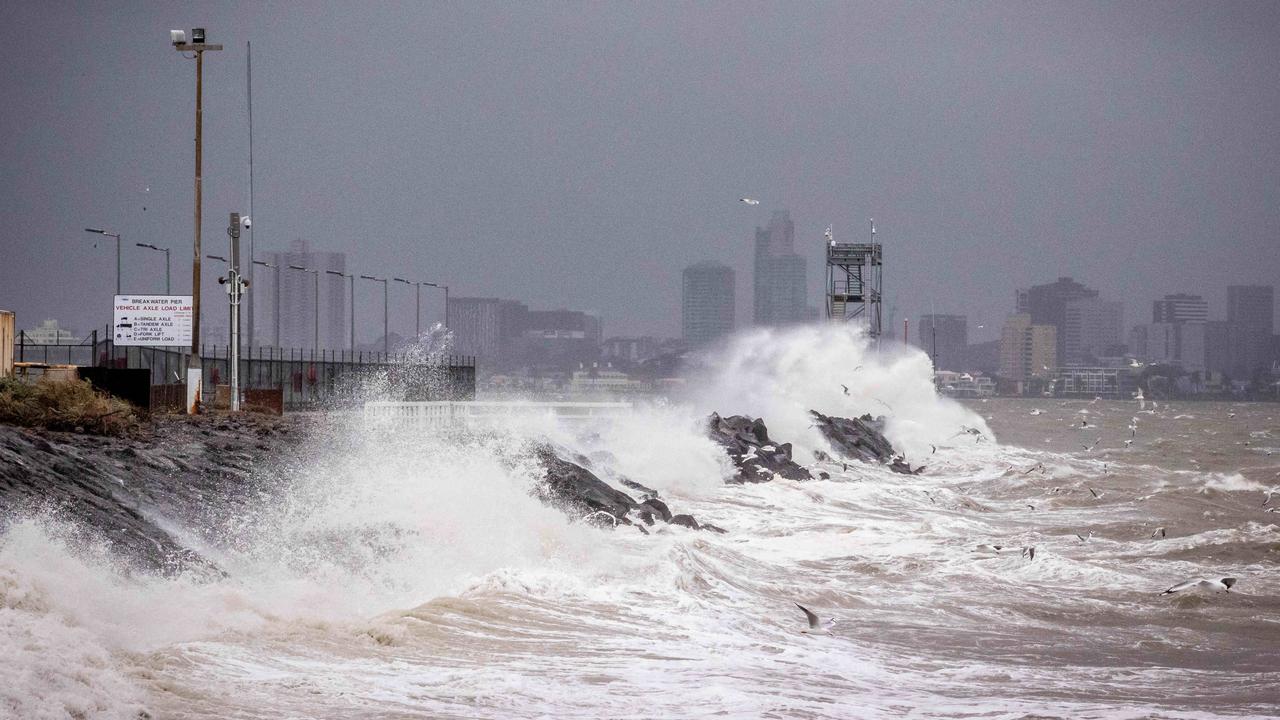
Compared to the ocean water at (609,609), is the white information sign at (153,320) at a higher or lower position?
higher

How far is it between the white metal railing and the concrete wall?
7.36 meters

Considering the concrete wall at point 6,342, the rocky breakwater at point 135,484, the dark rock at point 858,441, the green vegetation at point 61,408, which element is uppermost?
the concrete wall at point 6,342

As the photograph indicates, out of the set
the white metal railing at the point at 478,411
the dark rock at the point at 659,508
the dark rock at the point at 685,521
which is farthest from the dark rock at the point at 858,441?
the dark rock at the point at 685,521

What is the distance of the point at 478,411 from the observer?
100.0ft

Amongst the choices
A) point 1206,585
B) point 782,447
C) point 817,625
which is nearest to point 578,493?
point 817,625

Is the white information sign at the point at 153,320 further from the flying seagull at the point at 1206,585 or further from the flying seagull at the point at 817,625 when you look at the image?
the flying seagull at the point at 1206,585

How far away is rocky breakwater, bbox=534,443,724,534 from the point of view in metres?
19.7

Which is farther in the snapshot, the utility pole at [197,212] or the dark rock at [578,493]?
the utility pole at [197,212]

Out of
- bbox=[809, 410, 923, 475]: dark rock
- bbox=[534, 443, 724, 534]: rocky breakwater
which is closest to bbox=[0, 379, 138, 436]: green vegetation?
bbox=[534, 443, 724, 534]: rocky breakwater

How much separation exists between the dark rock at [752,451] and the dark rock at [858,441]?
4.46m

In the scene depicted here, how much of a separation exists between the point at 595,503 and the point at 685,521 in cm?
161

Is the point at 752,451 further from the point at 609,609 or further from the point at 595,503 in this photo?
the point at 609,609

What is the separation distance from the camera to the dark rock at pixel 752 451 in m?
30.2

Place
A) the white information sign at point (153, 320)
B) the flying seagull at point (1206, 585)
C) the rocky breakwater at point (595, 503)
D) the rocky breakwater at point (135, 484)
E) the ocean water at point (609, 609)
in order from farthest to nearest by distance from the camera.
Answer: the white information sign at point (153, 320) → the rocky breakwater at point (595, 503) → the flying seagull at point (1206, 585) → the rocky breakwater at point (135, 484) → the ocean water at point (609, 609)
